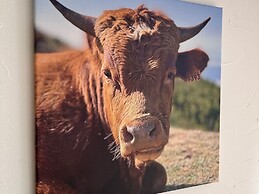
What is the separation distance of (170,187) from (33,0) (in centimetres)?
82

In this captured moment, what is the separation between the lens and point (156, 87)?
3.95 feet

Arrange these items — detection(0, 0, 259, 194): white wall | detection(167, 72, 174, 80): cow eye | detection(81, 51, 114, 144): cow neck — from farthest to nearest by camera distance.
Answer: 1. detection(167, 72, 174, 80): cow eye
2. detection(81, 51, 114, 144): cow neck
3. detection(0, 0, 259, 194): white wall

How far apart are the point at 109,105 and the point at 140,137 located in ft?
0.50

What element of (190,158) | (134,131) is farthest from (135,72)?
(190,158)

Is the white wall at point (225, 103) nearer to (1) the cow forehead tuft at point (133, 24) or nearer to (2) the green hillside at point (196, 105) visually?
(2) the green hillside at point (196, 105)

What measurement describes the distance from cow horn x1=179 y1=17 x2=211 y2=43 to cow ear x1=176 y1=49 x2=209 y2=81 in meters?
0.06

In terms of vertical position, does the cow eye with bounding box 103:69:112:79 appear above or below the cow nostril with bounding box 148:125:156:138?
above

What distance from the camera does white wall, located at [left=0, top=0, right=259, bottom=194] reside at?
949 millimetres

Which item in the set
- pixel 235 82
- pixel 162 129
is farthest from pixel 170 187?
pixel 235 82

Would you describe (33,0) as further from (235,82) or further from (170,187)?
(235,82)

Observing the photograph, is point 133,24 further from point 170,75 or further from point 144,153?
point 144,153

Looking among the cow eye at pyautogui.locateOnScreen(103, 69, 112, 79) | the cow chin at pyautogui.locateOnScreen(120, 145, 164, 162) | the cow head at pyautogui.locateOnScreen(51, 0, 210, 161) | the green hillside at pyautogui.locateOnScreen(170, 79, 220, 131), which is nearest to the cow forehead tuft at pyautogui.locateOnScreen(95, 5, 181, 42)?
the cow head at pyautogui.locateOnScreen(51, 0, 210, 161)

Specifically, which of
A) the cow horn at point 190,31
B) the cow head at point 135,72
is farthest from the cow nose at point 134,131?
the cow horn at point 190,31

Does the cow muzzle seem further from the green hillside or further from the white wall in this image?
the white wall
